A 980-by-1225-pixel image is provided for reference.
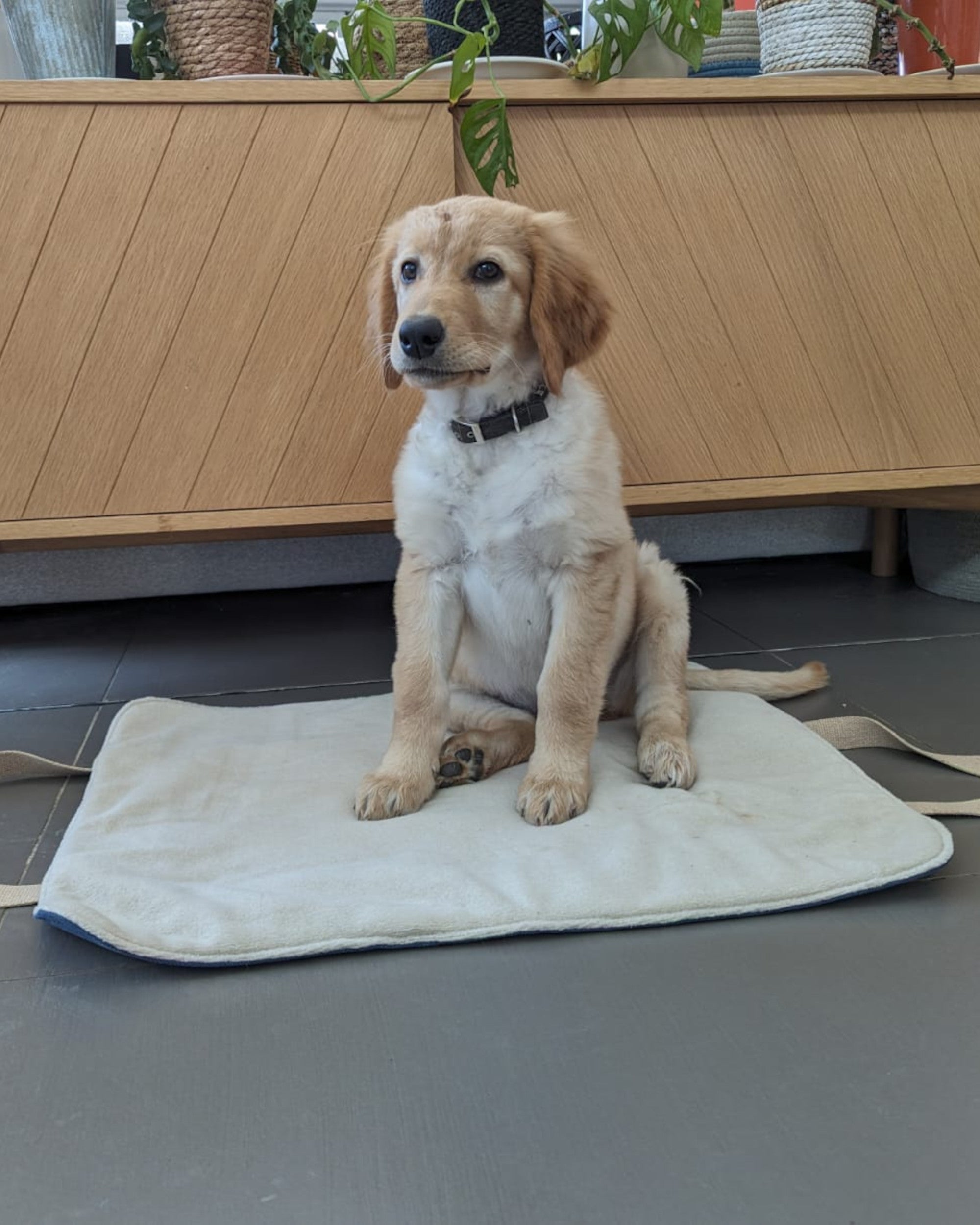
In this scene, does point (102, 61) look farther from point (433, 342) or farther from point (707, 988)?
point (707, 988)

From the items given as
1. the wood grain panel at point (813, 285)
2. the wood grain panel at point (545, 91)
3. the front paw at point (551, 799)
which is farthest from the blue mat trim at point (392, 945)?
the wood grain panel at point (545, 91)

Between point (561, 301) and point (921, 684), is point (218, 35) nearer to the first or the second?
point (561, 301)

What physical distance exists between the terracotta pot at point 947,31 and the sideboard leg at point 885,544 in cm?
138

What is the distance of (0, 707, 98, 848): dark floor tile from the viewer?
177 cm

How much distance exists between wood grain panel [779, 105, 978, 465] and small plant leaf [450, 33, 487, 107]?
0.80m

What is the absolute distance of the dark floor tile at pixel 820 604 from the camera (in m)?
2.86

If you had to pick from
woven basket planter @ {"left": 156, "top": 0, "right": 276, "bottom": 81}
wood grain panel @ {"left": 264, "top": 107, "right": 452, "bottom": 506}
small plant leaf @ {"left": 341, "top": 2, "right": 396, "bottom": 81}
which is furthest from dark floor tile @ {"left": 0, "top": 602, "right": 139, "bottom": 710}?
small plant leaf @ {"left": 341, "top": 2, "right": 396, "bottom": 81}

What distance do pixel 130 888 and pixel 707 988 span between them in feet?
2.52

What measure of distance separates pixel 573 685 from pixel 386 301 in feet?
2.70

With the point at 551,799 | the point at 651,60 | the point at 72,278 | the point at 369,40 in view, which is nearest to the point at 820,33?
the point at 651,60

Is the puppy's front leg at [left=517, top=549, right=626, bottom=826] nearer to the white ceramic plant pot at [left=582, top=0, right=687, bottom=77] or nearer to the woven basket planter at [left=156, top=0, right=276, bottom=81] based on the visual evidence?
the white ceramic plant pot at [left=582, top=0, right=687, bottom=77]

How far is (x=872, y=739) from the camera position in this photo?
199 centimetres

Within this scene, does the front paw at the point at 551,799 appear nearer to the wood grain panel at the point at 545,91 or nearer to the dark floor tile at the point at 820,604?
the dark floor tile at the point at 820,604

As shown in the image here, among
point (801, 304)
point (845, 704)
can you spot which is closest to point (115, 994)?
point (845, 704)
